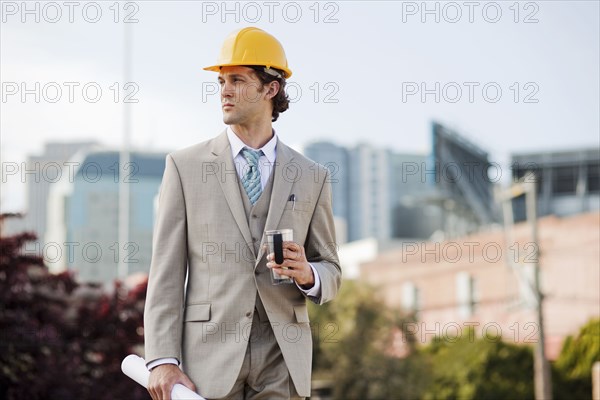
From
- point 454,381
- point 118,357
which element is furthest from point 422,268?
point 118,357

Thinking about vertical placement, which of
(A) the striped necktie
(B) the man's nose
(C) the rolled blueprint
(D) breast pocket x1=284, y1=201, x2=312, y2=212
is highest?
(B) the man's nose

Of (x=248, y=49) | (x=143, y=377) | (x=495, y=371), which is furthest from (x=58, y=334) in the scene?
(x=495, y=371)

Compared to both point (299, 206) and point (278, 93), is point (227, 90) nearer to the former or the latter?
point (278, 93)

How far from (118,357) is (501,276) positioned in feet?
93.7

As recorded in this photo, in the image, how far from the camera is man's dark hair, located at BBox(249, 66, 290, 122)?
4297 mm

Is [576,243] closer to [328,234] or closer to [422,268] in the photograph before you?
[422,268]

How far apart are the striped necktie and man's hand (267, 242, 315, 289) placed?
0.36 meters

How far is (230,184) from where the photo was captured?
13.9ft

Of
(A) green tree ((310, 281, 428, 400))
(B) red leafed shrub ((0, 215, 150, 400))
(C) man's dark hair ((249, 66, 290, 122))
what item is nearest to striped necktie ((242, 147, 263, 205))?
(C) man's dark hair ((249, 66, 290, 122))

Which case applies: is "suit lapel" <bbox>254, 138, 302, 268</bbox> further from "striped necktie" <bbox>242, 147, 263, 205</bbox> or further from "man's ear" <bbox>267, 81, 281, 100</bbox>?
"man's ear" <bbox>267, 81, 281, 100</bbox>

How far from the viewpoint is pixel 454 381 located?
30.4m

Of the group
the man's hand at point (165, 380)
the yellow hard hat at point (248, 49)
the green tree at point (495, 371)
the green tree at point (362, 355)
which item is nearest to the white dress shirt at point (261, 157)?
the yellow hard hat at point (248, 49)

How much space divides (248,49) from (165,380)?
4.12ft

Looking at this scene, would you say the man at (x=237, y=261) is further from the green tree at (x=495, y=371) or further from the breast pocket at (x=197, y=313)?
the green tree at (x=495, y=371)
